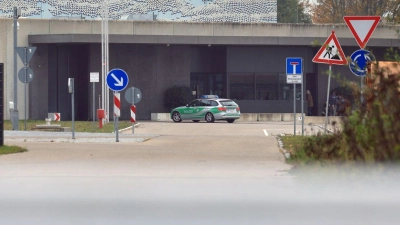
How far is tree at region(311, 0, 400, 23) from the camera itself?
56.7 metres

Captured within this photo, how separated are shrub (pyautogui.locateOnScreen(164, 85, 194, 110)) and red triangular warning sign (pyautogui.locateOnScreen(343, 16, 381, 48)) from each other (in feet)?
97.8

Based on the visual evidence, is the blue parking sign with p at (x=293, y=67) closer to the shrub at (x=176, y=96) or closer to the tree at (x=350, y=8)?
the shrub at (x=176, y=96)

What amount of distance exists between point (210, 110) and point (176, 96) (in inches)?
185

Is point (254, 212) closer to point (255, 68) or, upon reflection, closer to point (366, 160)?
point (366, 160)

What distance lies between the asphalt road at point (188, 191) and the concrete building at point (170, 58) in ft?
90.9

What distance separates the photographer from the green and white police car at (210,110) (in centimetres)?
4081

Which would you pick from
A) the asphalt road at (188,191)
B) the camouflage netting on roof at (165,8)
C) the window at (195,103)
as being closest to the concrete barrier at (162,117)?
the window at (195,103)

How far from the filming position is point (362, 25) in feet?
51.7

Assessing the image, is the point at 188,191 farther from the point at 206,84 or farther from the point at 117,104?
the point at 206,84

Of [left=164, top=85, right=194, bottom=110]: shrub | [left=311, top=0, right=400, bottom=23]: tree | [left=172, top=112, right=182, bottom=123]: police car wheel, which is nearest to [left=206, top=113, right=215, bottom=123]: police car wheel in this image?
[left=172, top=112, right=182, bottom=123]: police car wheel

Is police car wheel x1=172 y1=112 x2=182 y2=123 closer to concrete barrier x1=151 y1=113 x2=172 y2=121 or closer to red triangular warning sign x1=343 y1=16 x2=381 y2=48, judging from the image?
concrete barrier x1=151 y1=113 x2=172 y2=121

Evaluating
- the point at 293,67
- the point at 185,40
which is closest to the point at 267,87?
the point at 185,40

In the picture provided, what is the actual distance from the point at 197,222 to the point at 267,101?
125 ft

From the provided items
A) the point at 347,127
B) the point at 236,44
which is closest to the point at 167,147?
the point at 347,127
